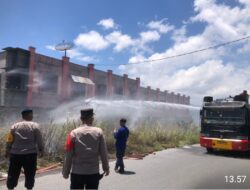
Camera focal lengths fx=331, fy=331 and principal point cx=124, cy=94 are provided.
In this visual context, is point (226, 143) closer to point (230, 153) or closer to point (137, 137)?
point (230, 153)

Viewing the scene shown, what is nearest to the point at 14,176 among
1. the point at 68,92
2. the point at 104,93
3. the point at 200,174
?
the point at 200,174

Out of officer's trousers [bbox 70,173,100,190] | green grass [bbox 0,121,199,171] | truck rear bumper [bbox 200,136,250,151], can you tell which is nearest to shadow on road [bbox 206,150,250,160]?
truck rear bumper [bbox 200,136,250,151]

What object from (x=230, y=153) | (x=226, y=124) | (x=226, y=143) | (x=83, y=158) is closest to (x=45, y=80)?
(x=230, y=153)

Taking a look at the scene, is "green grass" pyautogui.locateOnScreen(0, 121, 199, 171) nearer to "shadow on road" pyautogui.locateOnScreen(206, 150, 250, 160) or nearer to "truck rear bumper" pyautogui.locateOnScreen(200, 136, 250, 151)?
"truck rear bumper" pyautogui.locateOnScreen(200, 136, 250, 151)

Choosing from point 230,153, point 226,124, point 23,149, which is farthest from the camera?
point 230,153

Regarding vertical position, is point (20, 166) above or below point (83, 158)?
below

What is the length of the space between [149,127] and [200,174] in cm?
1007

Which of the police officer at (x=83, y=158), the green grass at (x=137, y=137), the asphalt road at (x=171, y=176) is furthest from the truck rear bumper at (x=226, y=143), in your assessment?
the police officer at (x=83, y=158)

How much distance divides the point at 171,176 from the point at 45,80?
24.1 m

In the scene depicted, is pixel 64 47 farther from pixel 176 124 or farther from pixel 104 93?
pixel 176 124

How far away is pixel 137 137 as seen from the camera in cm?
1727

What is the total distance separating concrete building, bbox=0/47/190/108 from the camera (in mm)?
27812

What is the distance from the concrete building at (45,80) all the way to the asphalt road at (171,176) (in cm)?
1832

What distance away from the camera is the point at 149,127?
2019 cm
